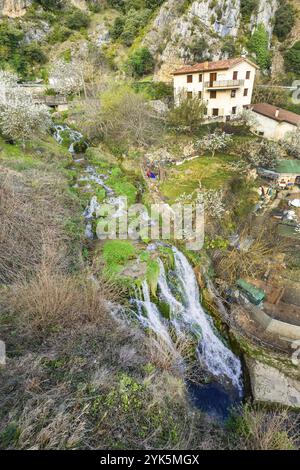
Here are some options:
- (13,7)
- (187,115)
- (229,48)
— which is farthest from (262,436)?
(13,7)

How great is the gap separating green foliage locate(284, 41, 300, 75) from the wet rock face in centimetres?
4530

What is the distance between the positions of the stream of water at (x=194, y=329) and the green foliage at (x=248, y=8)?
48.5 metres

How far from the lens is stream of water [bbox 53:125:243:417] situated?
9.27 meters

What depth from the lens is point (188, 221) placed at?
14.7m

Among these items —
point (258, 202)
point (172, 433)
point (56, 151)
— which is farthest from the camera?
point (56, 151)

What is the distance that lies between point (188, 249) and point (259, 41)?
44856mm

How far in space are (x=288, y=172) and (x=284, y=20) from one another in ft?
135

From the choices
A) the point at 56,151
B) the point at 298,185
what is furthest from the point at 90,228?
the point at 298,185

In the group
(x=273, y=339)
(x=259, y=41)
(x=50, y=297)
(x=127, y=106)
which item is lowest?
(x=273, y=339)

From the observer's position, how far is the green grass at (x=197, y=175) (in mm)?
17672

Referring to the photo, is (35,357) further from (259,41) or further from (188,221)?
(259,41)

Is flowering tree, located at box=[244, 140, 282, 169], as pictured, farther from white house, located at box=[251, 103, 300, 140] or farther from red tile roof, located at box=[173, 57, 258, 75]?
red tile roof, located at box=[173, 57, 258, 75]

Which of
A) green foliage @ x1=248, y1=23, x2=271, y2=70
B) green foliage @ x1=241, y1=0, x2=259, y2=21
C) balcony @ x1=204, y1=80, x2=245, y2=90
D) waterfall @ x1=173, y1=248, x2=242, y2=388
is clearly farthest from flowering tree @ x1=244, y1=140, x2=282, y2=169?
green foliage @ x1=241, y1=0, x2=259, y2=21
